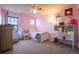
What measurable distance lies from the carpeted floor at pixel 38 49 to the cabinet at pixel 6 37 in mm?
115

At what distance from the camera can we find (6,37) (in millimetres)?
2668

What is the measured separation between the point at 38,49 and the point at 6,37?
0.72 metres

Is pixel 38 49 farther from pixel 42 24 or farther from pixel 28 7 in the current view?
pixel 28 7

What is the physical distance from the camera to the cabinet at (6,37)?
2619 millimetres

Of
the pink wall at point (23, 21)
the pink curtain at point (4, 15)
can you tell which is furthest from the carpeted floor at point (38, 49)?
the pink curtain at point (4, 15)

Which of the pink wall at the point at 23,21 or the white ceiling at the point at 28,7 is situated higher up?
the white ceiling at the point at 28,7

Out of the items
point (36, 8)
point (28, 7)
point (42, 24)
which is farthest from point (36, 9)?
point (42, 24)

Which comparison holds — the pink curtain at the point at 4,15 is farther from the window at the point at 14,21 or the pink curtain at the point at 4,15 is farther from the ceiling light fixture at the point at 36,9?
the ceiling light fixture at the point at 36,9

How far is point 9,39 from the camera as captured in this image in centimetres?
266

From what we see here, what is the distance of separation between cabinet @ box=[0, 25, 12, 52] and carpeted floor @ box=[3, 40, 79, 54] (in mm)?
115

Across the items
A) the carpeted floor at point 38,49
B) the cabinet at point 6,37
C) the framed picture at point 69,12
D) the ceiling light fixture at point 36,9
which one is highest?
the ceiling light fixture at point 36,9
